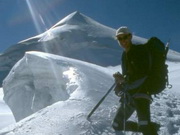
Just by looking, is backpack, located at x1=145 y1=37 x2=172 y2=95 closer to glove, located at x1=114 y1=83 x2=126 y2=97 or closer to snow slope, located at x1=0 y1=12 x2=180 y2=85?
glove, located at x1=114 y1=83 x2=126 y2=97

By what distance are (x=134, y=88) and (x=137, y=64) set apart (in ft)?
1.34

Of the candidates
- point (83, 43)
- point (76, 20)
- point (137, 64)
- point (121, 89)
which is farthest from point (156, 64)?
point (76, 20)

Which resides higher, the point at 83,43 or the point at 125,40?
the point at 125,40

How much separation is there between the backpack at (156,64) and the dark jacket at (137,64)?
0.07m

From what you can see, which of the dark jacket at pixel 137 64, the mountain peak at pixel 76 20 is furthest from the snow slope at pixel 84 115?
the mountain peak at pixel 76 20

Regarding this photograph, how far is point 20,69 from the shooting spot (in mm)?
16328

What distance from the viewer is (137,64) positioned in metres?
5.27

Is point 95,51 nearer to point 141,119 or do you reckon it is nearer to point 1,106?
point 1,106

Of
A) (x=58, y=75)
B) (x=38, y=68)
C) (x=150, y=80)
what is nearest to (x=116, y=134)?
(x=150, y=80)

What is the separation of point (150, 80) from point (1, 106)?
30.6 m

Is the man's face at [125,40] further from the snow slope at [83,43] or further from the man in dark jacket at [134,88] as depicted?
the snow slope at [83,43]

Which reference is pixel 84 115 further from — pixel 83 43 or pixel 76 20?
pixel 76 20

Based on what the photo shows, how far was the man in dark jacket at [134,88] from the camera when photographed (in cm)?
516

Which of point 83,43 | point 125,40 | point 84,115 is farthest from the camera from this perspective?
point 83,43
